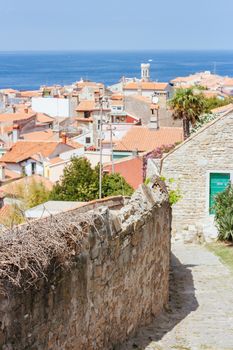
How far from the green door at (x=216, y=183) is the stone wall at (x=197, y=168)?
0.17 metres

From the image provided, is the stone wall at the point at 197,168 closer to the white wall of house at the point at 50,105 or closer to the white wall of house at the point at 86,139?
the white wall of house at the point at 86,139

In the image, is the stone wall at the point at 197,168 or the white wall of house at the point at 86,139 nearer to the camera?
the stone wall at the point at 197,168

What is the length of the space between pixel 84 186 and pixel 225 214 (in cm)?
1187

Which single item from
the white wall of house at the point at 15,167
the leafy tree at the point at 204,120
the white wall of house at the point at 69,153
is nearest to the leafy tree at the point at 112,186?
the leafy tree at the point at 204,120

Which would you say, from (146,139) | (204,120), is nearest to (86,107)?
(146,139)

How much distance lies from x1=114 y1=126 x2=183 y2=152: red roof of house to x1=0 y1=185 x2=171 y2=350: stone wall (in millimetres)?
40847

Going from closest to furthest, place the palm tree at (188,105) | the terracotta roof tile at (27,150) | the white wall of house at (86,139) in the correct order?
the palm tree at (188,105) → the terracotta roof tile at (27,150) → the white wall of house at (86,139)

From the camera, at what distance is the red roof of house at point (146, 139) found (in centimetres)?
5450

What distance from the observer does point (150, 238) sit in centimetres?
1208

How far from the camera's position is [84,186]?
33844mm

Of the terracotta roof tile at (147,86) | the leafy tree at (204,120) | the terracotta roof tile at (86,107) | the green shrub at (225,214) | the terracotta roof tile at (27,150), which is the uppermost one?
the leafy tree at (204,120)

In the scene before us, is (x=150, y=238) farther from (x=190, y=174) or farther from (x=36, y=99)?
(x=36, y=99)

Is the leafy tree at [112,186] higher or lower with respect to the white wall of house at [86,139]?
higher

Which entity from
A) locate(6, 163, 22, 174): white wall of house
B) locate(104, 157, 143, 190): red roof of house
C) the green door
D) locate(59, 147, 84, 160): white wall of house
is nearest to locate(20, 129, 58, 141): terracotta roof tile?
locate(6, 163, 22, 174): white wall of house
